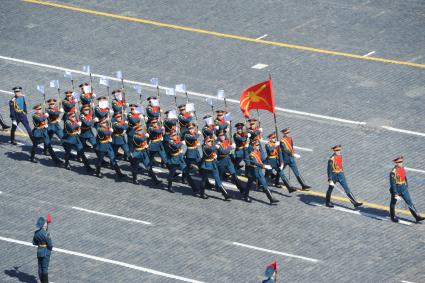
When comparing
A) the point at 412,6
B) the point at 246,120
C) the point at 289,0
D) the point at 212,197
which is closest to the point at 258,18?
the point at 289,0

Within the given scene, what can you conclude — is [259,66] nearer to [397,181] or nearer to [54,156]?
[54,156]

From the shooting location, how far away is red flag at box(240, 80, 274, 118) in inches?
1905

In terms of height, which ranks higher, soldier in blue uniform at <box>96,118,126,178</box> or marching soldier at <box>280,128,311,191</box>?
soldier in blue uniform at <box>96,118,126,178</box>

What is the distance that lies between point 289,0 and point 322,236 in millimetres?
20924

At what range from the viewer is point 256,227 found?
4559 centimetres

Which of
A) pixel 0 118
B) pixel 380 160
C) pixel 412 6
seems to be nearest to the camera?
pixel 380 160

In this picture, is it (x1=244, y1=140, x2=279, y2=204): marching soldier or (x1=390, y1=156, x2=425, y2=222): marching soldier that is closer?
(x1=390, y1=156, x2=425, y2=222): marching soldier

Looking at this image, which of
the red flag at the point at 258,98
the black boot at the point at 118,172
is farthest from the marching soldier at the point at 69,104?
the red flag at the point at 258,98

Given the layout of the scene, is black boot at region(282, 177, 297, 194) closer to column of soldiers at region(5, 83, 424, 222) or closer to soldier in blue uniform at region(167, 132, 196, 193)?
column of soldiers at region(5, 83, 424, 222)

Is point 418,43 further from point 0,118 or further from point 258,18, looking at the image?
point 0,118

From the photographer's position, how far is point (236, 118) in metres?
53.7

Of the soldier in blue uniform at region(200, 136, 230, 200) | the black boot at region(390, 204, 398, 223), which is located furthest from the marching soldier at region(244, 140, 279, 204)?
the black boot at region(390, 204, 398, 223)

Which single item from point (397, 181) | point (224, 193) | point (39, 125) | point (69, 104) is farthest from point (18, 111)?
point (397, 181)

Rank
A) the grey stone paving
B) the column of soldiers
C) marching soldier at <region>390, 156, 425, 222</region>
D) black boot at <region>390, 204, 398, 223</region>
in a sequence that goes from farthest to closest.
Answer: the column of soldiers, black boot at <region>390, 204, 398, 223</region>, marching soldier at <region>390, 156, 425, 222</region>, the grey stone paving
